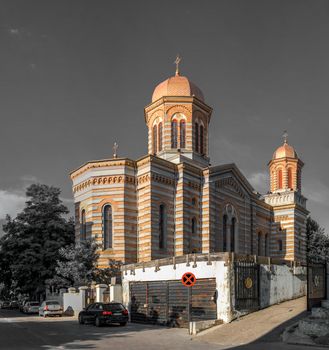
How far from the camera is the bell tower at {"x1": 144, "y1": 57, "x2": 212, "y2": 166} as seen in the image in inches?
1729

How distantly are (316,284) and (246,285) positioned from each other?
304 cm

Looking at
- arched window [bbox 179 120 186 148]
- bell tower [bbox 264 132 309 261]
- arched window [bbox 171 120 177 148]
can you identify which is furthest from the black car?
bell tower [bbox 264 132 309 261]

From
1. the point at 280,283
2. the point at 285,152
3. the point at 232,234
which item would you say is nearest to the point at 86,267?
the point at 232,234

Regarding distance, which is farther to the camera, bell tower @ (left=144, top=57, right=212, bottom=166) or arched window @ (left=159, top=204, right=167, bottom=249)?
bell tower @ (left=144, top=57, right=212, bottom=166)

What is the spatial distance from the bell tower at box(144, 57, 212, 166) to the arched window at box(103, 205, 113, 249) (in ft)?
23.5

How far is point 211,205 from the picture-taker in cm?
4128

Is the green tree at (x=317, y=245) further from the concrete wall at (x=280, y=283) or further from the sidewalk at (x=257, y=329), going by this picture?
the sidewalk at (x=257, y=329)

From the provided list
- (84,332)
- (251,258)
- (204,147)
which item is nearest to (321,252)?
(204,147)

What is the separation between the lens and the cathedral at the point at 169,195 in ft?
126

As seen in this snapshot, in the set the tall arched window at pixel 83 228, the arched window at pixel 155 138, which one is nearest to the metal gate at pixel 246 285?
the tall arched window at pixel 83 228

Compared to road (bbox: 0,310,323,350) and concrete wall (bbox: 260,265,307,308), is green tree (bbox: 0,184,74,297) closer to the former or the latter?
road (bbox: 0,310,323,350)

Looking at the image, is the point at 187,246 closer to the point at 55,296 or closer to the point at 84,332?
the point at 55,296

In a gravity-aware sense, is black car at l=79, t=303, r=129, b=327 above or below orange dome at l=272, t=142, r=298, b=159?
below

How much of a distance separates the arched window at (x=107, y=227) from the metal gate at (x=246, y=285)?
55.1 ft
